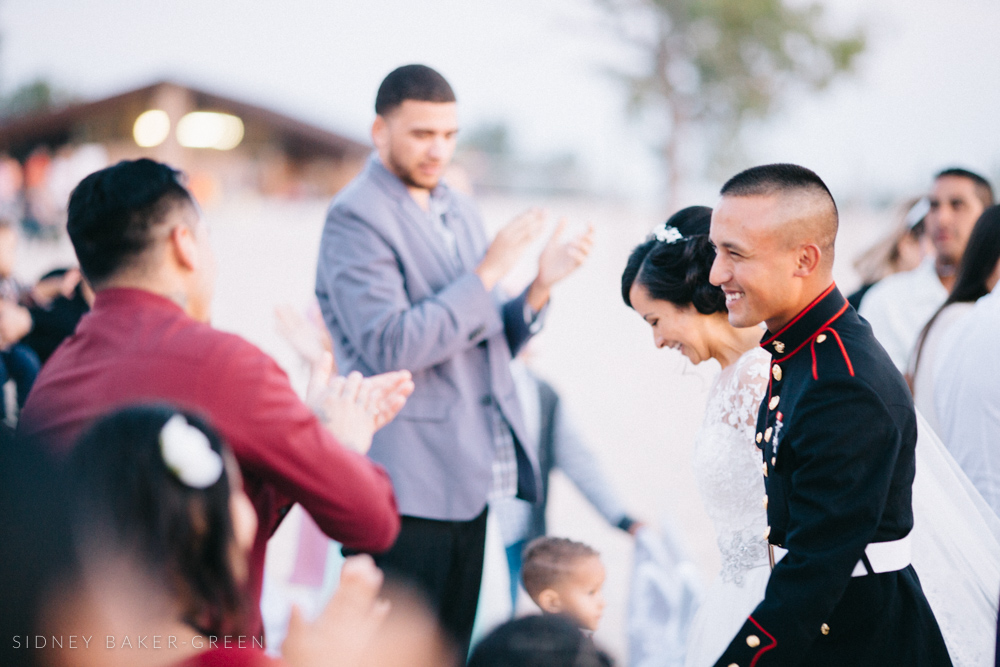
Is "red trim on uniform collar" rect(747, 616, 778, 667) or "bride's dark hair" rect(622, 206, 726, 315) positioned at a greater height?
"bride's dark hair" rect(622, 206, 726, 315)

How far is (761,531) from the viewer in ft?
7.04

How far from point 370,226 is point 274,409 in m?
1.20

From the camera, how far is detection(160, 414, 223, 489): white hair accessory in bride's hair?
1.18 meters

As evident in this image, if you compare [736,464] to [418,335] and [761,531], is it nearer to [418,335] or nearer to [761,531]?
[761,531]

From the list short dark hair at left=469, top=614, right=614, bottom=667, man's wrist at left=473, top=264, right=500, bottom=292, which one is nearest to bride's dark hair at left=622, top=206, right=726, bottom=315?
man's wrist at left=473, top=264, right=500, bottom=292

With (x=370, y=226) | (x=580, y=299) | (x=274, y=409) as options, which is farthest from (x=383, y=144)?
(x=580, y=299)

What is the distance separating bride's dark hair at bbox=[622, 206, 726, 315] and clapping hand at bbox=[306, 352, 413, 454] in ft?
2.46

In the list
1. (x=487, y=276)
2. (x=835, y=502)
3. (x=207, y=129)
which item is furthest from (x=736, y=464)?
(x=207, y=129)

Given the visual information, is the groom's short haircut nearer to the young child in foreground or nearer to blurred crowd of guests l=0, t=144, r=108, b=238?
the young child in foreground

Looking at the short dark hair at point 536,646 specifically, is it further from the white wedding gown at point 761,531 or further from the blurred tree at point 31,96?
the blurred tree at point 31,96

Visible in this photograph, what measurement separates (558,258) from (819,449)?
1.40 metres

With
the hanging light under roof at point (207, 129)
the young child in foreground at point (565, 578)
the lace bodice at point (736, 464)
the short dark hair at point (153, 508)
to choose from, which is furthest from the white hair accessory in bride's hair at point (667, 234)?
the hanging light under roof at point (207, 129)

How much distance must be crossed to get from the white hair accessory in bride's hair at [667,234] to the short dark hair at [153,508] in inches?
56.1

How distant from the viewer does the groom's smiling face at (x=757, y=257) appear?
5.59 ft
